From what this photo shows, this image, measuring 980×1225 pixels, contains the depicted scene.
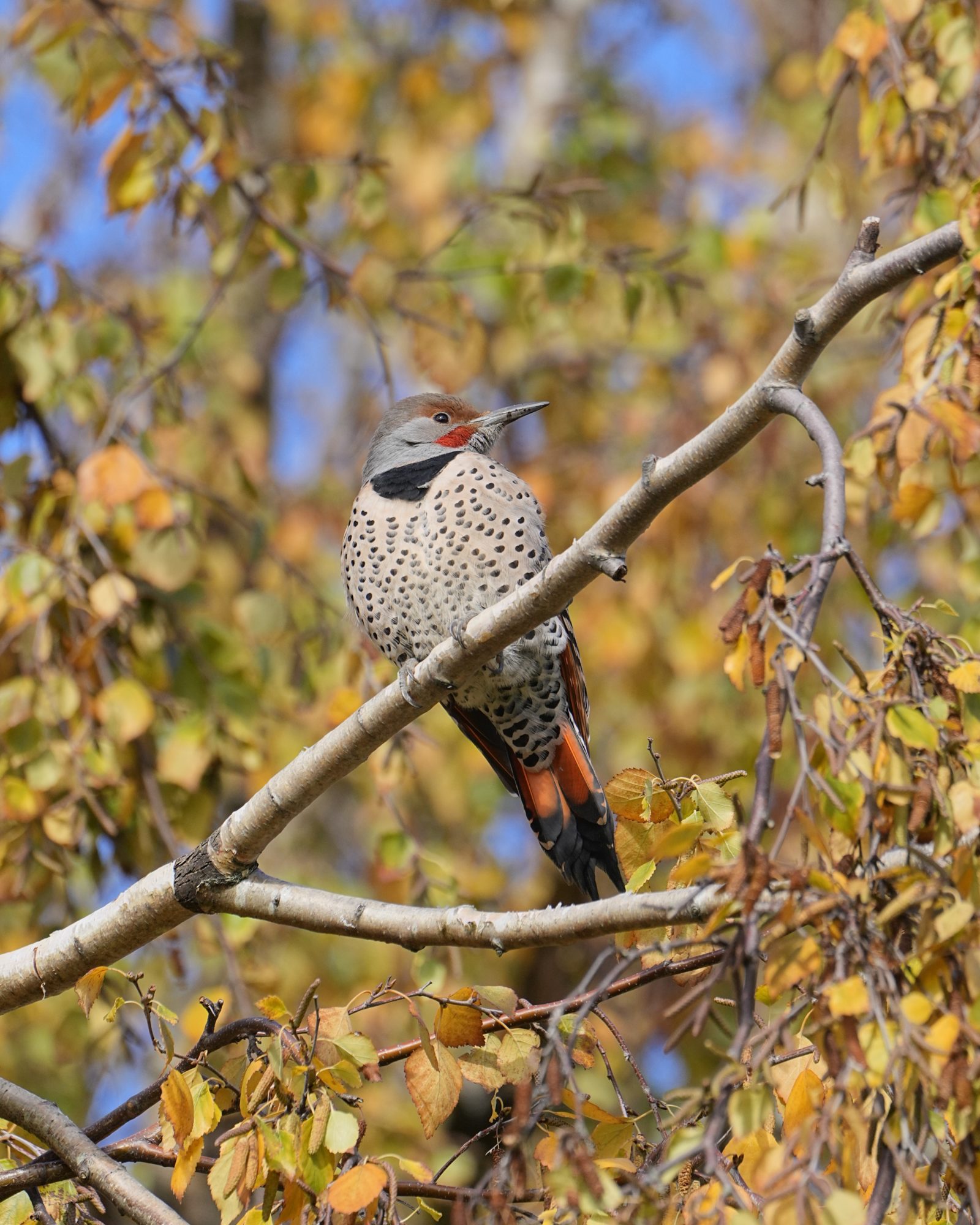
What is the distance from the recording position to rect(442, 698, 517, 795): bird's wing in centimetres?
383

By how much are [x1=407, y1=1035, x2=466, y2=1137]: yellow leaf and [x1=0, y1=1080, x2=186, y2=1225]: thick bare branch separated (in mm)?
458

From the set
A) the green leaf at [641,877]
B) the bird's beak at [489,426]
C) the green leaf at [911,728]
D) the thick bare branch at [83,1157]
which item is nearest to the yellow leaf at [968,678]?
the green leaf at [911,728]

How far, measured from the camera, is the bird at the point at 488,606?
11.7ft

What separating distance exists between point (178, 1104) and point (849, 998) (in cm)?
101

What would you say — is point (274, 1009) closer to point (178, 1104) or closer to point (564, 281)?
point (178, 1104)

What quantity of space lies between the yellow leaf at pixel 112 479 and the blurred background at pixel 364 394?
0.01 m

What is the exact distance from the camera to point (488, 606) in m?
3.51

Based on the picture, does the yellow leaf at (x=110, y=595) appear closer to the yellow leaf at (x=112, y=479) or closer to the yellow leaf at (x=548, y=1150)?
the yellow leaf at (x=112, y=479)

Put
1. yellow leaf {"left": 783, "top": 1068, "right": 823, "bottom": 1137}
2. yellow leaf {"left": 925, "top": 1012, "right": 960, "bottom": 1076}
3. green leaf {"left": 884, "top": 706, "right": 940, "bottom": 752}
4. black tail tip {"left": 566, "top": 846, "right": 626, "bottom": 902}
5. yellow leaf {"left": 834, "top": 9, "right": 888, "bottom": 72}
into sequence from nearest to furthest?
Answer: yellow leaf {"left": 925, "top": 1012, "right": 960, "bottom": 1076}, green leaf {"left": 884, "top": 706, "right": 940, "bottom": 752}, yellow leaf {"left": 783, "top": 1068, "right": 823, "bottom": 1137}, yellow leaf {"left": 834, "top": 9, "right": 888, "bottom": 72}, black tail tip {"left": 566, "top": 846, "right": 626, "bottom": 902}

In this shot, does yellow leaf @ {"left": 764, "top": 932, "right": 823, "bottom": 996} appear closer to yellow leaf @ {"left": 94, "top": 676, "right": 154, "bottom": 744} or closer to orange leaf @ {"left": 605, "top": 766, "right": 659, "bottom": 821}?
orange leaf @ {"left": 605, "top": 766, "right": 659, "bottom": 821}

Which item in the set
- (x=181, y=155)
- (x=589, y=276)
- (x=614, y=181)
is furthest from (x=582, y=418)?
(x=181, y=155)

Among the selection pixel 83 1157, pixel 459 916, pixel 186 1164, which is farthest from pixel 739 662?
pixel 83 1157

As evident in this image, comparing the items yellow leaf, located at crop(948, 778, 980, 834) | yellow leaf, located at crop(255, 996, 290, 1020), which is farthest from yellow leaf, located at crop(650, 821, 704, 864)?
yellow leaf, located at crop(255, 996, 290, 1020)

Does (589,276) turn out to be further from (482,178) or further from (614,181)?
(482,178)
